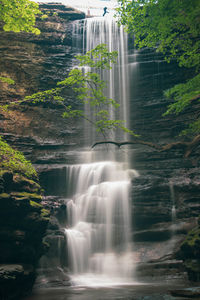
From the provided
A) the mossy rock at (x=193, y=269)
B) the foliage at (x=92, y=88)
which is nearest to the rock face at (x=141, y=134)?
the mossy rock at (x=193, y=269)

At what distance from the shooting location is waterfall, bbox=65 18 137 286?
1061cm

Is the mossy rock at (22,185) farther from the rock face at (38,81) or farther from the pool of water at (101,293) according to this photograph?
the rock face at (38,81)

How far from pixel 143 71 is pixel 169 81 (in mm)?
1958

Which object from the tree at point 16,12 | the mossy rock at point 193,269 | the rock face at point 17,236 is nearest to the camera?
the rock face at point 17,236

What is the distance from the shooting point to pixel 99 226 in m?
12.2

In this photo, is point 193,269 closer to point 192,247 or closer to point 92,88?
point 192,247

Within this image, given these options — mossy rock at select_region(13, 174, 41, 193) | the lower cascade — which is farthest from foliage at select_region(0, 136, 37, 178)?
the lower cascade

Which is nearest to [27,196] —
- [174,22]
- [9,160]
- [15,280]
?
[9,160]

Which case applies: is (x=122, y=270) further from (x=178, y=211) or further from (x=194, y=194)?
(x=194, y=194)

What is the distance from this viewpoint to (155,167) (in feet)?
48.7

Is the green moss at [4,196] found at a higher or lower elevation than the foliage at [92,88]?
lower

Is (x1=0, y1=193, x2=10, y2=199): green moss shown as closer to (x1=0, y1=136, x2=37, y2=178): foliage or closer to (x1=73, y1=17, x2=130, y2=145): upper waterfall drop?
(x1=0, y1=136, x2=37, y2=178): foliage

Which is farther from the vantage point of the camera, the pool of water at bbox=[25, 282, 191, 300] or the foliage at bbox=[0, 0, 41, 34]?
the foliage at bbox=[0, 0, 41, 34]

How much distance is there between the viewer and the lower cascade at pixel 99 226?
10.6 meters
